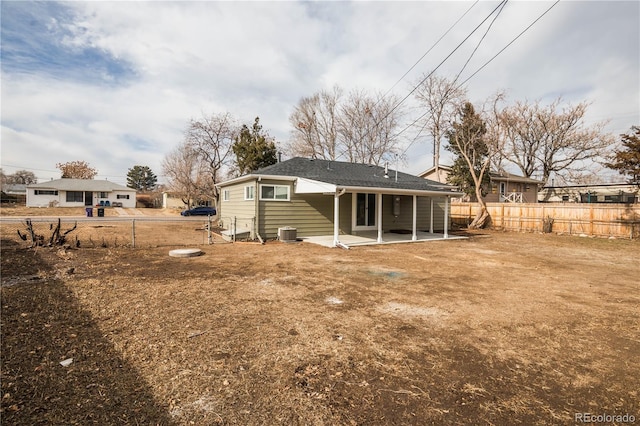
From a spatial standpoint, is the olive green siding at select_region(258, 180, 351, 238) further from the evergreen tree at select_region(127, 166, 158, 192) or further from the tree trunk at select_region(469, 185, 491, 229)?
the evergreen tree at select_region(127, 166, 158, 192)

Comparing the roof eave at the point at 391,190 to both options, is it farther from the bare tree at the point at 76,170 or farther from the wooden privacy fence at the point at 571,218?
the bare tree at the point at 76,170

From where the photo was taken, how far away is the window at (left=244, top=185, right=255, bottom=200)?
12375mm

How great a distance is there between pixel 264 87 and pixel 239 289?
16535 millimetres

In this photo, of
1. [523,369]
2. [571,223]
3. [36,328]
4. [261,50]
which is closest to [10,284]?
[36,328]

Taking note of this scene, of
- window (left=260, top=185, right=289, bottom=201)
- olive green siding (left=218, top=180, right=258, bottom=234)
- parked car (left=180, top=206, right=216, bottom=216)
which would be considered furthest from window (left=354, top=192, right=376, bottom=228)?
parked car (left=180, top=206, right=216, bottom=216)

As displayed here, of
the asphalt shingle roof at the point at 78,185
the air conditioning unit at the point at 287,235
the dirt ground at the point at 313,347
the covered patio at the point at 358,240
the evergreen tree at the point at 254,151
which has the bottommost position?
the dirt ground at the point at 313,347

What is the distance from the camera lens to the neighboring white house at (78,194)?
117 feet

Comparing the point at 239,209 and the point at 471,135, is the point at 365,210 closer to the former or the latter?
the point at 239,209

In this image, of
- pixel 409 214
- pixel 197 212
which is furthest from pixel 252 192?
pixel 197 212

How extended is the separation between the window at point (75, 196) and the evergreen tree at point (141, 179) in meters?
30.5

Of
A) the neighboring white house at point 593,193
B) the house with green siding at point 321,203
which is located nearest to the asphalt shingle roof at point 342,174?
the house with green siding at point 321,203

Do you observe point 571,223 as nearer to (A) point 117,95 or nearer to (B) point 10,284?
(B) point 10,284

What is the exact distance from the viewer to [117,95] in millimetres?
13086

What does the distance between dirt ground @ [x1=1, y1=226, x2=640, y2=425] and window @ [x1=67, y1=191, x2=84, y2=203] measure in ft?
127
